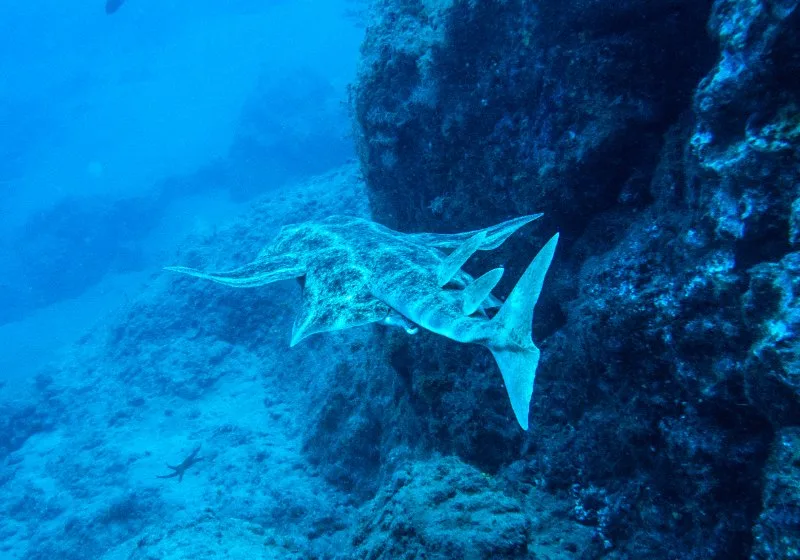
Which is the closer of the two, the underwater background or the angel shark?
the underwater background

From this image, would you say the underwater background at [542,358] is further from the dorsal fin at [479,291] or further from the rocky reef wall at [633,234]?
the dorsal fin at [479,291]

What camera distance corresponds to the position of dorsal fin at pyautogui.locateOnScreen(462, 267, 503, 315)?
131 inches

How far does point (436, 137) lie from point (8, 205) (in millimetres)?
60103

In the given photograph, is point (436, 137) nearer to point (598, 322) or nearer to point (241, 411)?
point (598, 322)

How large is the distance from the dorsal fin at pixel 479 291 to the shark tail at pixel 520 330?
1.04ft

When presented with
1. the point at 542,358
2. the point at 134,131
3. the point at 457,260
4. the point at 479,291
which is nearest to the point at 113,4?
the point at 457,260

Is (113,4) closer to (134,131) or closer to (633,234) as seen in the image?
(633,234)

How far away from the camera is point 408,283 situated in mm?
4090

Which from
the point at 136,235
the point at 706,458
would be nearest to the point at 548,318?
the point at 706,458

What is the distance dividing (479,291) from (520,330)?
1.87ft

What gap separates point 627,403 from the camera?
123 inches

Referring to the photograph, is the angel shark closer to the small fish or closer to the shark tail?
the shark tail

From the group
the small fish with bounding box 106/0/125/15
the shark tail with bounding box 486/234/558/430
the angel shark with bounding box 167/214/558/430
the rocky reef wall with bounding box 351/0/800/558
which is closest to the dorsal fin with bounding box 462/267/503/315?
the angel shark with bounding box 167/214/558/430

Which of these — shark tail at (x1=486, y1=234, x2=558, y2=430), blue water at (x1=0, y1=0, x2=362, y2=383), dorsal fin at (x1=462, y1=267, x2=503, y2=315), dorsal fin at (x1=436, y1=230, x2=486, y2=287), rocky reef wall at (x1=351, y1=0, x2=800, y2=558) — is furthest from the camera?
Result: blue water at (x1=0, y1=0, x2=362, y2=383)
